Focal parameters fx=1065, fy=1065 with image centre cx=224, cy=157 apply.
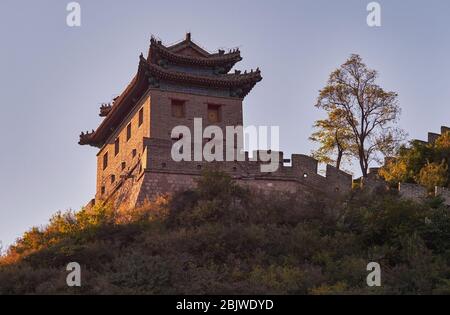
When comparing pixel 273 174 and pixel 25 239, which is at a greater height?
pixel 273 174

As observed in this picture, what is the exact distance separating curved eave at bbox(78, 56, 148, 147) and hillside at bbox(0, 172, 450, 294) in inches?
256

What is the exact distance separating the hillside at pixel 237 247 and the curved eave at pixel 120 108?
6495mm

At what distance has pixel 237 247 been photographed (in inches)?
1361

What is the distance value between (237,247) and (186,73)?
12753 mm

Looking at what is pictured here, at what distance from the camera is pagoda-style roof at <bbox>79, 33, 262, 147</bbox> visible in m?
44.7

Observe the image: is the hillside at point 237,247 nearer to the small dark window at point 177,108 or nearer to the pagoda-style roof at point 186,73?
the small dark window at point 177,108

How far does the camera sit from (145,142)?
40.9 m

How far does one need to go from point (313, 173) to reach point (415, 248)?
887cm

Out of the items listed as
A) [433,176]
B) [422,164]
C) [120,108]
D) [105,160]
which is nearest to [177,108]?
[120,108]

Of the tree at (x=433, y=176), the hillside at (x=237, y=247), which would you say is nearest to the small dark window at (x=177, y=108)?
the hillside at (x=237, y=247)
